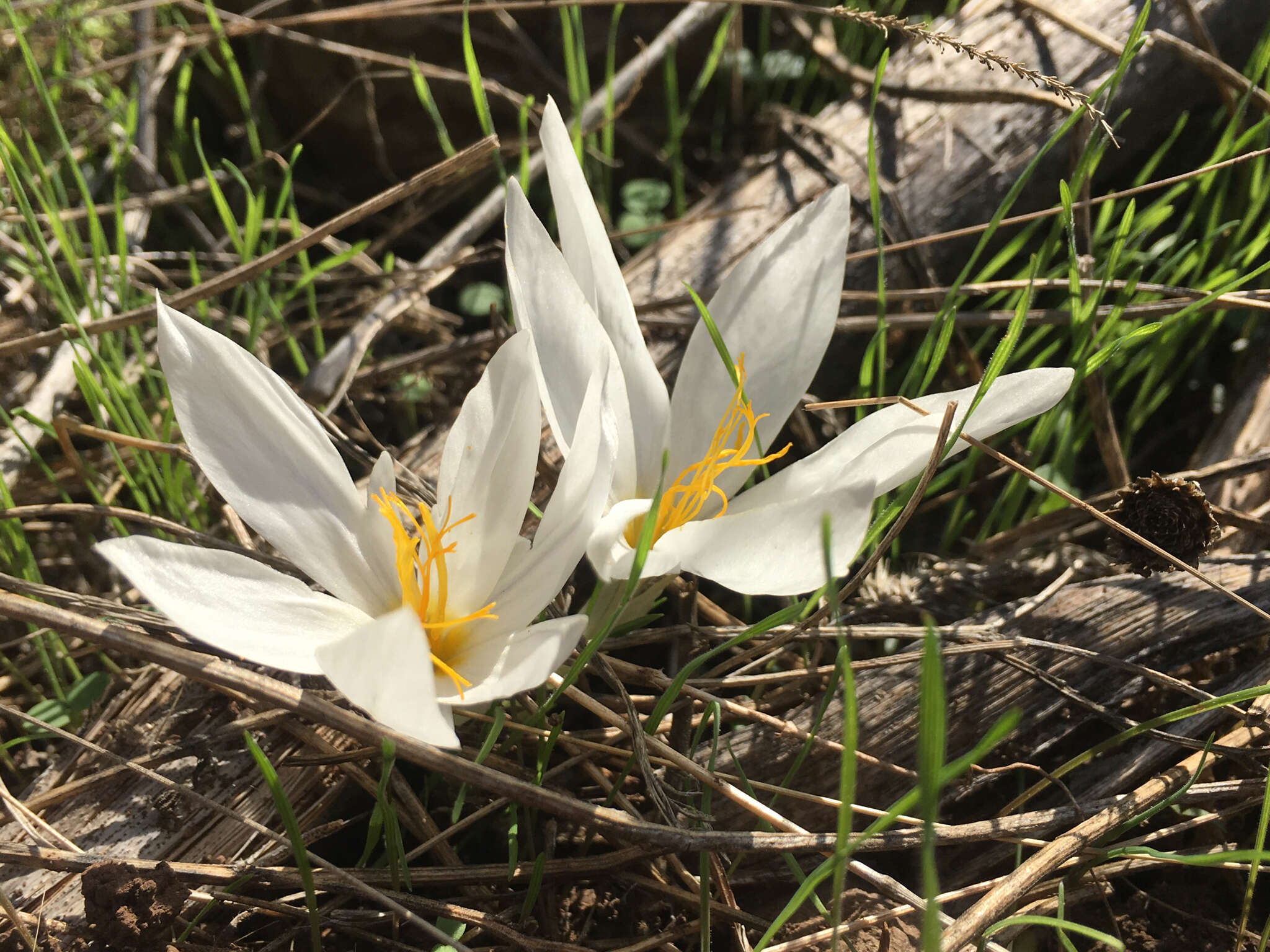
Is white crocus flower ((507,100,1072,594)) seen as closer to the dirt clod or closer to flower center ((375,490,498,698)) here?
flower center ((375,490,498,698))

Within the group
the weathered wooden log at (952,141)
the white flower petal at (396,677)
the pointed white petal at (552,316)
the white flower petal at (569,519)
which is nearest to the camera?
the white flower petal at (396,677)

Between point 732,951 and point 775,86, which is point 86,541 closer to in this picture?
point 732,951

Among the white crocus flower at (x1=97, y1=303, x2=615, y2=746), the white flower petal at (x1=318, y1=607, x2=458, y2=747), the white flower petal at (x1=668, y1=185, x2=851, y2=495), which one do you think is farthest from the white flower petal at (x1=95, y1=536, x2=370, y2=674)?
the white flower petal at (x1=668, y1=185, x2=851, y2=495)

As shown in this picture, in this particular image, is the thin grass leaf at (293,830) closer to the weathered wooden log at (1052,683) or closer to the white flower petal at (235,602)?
the white flower petal at (235,602)

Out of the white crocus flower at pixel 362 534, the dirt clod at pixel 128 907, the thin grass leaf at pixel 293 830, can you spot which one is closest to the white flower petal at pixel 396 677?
the white crocus flower at pixel 362 534

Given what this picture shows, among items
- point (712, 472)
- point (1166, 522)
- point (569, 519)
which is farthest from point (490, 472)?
point (1166, 522)
